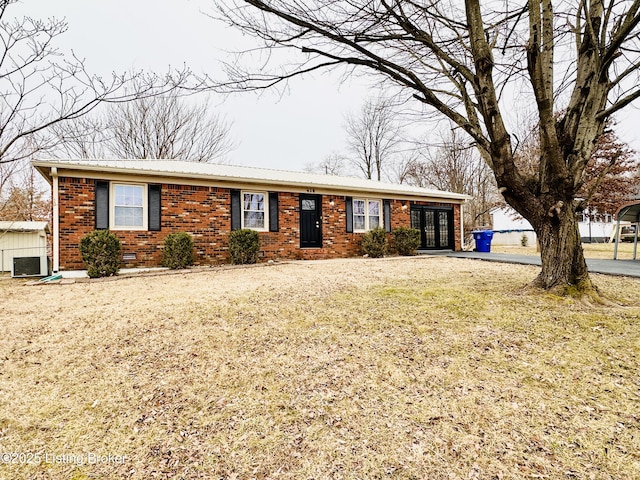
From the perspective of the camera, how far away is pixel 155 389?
2.60 metres

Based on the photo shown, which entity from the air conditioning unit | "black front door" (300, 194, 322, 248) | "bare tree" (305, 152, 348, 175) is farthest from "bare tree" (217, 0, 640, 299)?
"bare tree" (305, 152, 348, 175)

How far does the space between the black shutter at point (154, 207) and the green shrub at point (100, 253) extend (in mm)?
1140

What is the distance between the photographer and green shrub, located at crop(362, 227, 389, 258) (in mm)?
11797

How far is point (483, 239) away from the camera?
14055 mm

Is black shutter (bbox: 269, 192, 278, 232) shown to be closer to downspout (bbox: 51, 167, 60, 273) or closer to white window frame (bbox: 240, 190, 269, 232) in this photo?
white window frame (bbox: 240, 190, 269, 232)

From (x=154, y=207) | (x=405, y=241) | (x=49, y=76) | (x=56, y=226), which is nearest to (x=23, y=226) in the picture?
(x=56, y=226)

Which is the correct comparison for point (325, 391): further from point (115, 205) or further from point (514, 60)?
point (115, 205)

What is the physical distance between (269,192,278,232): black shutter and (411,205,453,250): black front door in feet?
20.0

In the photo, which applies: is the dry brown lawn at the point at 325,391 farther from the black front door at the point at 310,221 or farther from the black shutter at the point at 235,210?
the black front door at the point at 310,221

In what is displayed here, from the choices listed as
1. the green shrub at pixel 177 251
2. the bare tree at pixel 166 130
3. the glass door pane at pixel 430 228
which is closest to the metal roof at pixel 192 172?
the glass door pane at pixel 430 228

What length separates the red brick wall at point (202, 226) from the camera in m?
8.33

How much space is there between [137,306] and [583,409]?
5.14 m

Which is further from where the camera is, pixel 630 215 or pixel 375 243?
pixel 375 243

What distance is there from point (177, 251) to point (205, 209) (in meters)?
1.66
